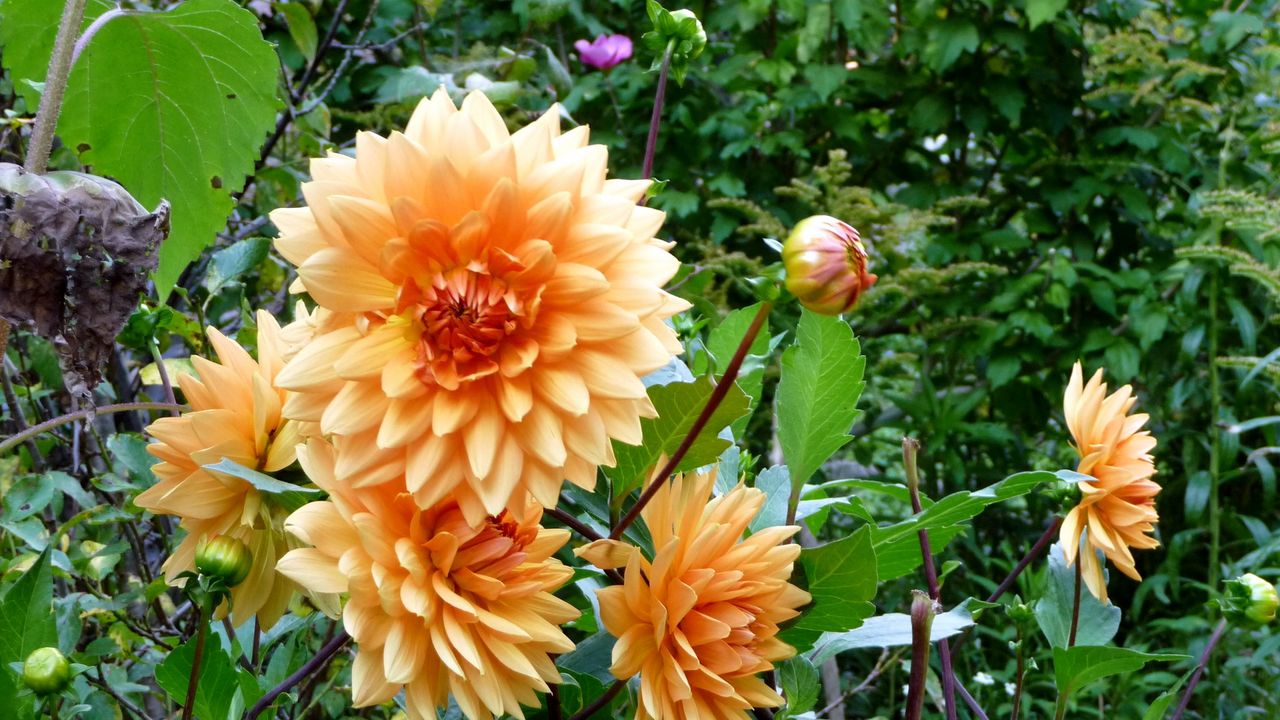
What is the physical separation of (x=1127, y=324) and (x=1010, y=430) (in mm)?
363

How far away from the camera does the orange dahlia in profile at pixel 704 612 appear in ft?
1.50

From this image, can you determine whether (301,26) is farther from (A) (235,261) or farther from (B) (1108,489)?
(B) (1108,489)

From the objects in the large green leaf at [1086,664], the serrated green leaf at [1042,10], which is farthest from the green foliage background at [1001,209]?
the large green leaf at [1086,664]

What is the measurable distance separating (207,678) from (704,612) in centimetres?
24

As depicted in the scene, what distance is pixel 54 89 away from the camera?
1.90 feet

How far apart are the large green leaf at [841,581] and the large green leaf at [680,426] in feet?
0.23

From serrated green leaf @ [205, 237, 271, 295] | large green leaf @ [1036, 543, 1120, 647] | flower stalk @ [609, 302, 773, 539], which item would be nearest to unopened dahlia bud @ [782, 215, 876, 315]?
flower stalk @ [609, 302, 773, 539]

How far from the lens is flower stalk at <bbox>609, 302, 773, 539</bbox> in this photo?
0.41 meters

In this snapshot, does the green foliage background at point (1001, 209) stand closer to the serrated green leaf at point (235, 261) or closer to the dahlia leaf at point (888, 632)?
the serrated green leaf at point (235, 261)

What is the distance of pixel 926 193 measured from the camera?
2.46 meters

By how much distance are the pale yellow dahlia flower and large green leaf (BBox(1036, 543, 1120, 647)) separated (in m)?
0.49

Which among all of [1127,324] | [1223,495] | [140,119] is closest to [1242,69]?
A: [1127,324]

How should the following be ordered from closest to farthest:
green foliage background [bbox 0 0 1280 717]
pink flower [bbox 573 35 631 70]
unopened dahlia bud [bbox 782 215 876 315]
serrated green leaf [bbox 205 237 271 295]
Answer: unopened dahlia bud [bbox 782 215 876 315]
serrated green leaf [bbox 205 237 271 295]
green foliage background [bbox 0 0 1280 717]
pink flower [bbox 573 35 631 70]

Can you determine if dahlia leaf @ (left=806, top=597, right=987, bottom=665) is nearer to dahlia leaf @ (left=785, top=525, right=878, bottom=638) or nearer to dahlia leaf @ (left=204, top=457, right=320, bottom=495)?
dahlia leaf @ (left=785, top=525, right=878, bottom=638)
